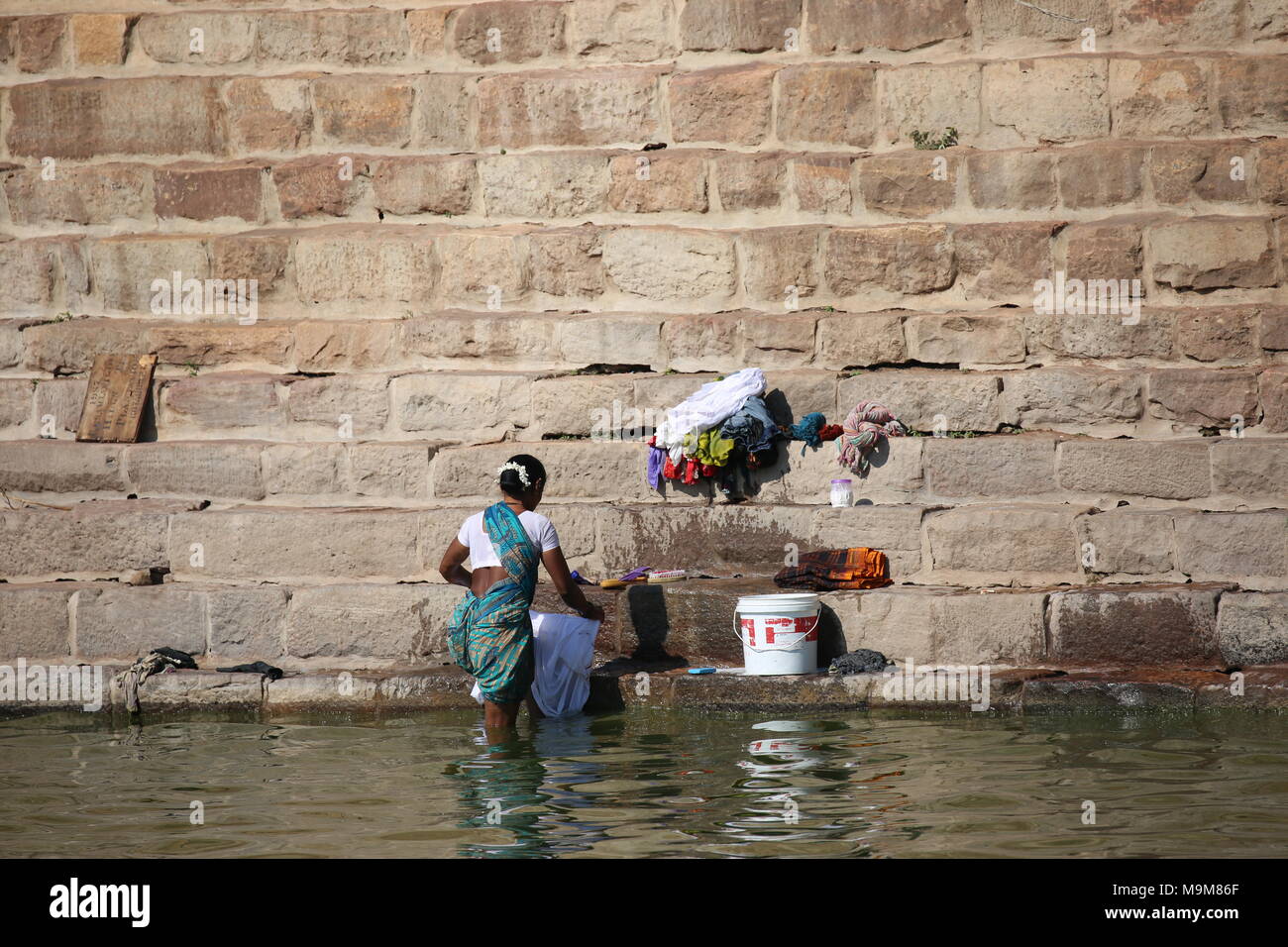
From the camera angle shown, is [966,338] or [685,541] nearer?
[685,541]

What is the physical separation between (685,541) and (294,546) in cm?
248

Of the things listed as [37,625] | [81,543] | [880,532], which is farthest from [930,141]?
[37,625]

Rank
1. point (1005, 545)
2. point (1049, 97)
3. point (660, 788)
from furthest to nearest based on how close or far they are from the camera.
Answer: point (1049, 97) < point (1005, 545) < point (660, 788)

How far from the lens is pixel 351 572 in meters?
8.84

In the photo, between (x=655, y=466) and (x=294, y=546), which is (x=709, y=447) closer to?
(x=655, y=466)

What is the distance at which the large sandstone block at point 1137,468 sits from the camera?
27.8 ft

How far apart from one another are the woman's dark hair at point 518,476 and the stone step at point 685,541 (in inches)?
52.9

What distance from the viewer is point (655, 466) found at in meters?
8.95

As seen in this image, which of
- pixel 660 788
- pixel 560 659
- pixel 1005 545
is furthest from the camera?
pixel 1005 545

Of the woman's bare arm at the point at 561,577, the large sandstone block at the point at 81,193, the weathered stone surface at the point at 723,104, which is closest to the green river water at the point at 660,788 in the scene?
the woman's bare arm at the point at 561,577

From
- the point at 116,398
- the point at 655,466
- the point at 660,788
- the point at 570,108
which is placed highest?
the point at 570,108

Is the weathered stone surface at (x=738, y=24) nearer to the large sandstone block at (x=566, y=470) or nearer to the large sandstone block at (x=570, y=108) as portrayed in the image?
the large sandstone block at (x=570, y=108)

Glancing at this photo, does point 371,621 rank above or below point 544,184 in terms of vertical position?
below
